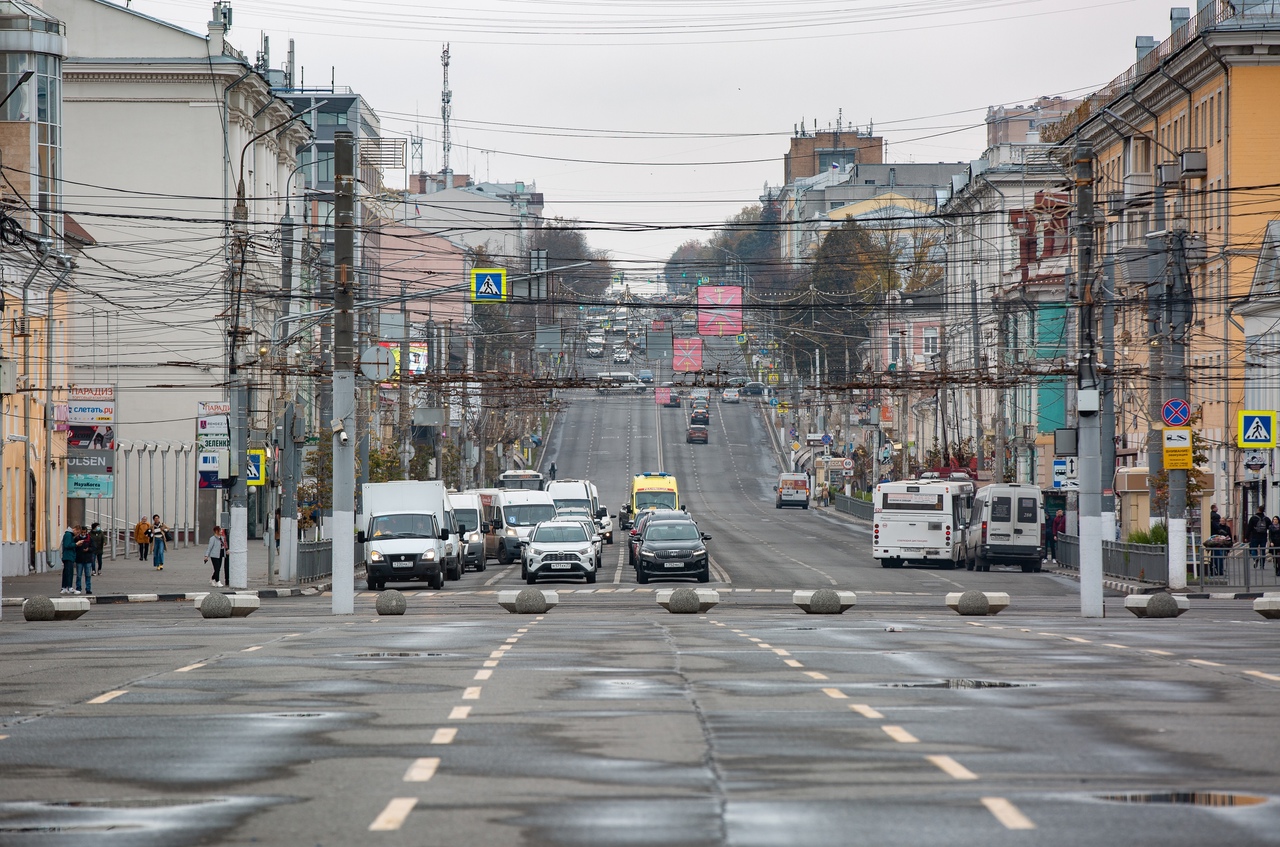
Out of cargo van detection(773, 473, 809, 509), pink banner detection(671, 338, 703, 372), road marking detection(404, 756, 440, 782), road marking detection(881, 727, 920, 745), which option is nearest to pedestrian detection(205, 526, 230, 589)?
road marking detection(881, 727, 920, 745)

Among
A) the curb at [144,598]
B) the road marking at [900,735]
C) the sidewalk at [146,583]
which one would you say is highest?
the road marking at [900,735]

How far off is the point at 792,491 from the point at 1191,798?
103267mm

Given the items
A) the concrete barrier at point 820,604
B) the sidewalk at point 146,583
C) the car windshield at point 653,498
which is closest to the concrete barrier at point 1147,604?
the concrete barrier at point 820,604

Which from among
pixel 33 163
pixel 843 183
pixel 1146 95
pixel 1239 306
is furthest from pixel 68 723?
pixel 843 183

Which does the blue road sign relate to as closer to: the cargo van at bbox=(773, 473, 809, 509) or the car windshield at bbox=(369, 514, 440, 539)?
the car windshield at bbox=(369, 514, 440, 539)

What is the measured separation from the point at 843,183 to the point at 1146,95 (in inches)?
4023

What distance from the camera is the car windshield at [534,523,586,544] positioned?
49562 millimetres

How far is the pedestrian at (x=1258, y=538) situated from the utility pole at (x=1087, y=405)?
40.9ft

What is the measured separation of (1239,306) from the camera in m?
59.1

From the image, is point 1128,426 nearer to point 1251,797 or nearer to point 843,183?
point 1251,797

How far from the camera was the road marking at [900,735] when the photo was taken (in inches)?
496

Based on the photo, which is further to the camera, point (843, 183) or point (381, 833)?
point (843, 183)

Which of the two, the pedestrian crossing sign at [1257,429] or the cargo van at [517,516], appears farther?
the cargo van at [517,516]

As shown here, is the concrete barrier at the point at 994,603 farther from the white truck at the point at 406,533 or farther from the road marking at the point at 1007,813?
the road marking at the point at 1007,813
